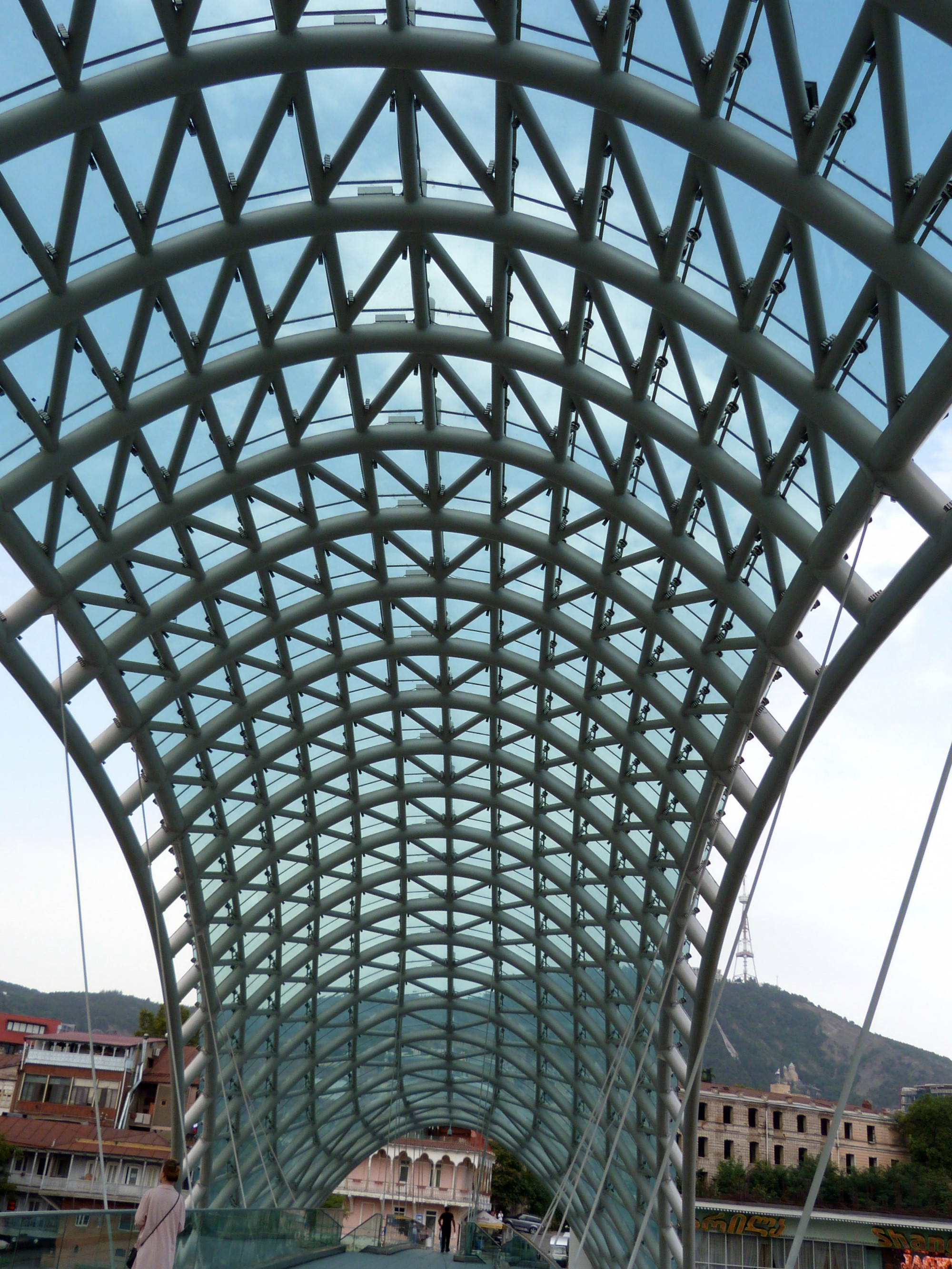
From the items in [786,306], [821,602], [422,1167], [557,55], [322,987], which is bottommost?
[422,1167]

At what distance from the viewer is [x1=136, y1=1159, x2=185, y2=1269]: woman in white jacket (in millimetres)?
12484

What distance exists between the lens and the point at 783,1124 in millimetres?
87812

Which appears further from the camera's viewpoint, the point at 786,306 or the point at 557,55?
the point at 786,306

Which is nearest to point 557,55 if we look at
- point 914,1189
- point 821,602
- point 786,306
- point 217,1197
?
point 786,306

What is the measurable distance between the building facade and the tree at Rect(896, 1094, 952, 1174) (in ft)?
4.26

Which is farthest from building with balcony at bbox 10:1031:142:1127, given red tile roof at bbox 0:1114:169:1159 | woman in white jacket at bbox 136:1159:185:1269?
woman in white jacket at bbox 136:1159:185:1269

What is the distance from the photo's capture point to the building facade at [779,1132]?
8531cm

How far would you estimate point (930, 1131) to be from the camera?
9056 centimetres

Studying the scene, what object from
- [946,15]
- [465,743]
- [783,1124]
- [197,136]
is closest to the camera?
[946,15]

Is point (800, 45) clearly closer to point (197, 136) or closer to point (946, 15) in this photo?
point (946, 15)

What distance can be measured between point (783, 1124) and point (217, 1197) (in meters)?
51.1

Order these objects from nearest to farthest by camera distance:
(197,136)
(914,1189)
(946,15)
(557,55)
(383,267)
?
(946,15), (557,55), (197,136), (383,267), (914,1189)

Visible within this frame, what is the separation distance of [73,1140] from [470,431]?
210 ft

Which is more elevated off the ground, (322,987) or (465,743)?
(465,743)
